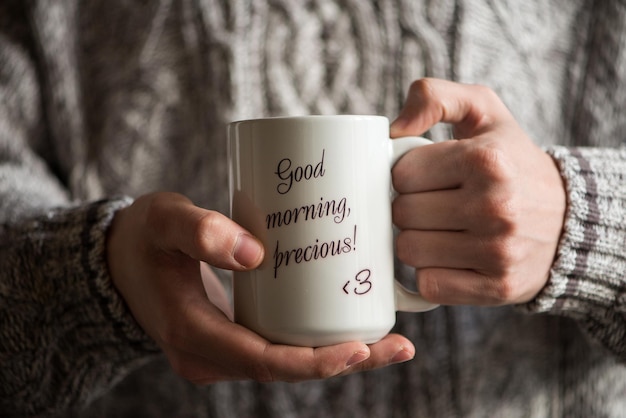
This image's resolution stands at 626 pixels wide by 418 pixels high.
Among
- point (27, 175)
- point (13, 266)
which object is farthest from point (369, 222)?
point (27, 175)

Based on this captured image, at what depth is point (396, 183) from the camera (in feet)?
2.05

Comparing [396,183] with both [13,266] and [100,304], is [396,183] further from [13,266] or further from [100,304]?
[13,266]

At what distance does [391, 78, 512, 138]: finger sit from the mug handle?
26 mm

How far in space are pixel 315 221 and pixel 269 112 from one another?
38 centimetres

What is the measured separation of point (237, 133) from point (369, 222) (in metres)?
0.15

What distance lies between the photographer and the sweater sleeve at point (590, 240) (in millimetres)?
652

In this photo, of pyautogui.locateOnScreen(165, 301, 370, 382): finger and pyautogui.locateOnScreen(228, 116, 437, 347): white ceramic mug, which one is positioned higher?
pyautogui.locateOnScreen(228, 116, 437, 347): white ceramic mug

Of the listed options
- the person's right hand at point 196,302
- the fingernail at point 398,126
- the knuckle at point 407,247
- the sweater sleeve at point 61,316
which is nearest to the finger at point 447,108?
the fingernail at point 398,126

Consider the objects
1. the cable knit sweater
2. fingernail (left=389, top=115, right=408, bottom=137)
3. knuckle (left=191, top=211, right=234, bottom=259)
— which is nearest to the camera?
Result: knuckle (left=191, top=211, right=234, bottom=259)

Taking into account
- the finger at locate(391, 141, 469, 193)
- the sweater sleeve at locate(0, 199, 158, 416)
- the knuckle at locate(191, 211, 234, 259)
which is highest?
the finger at locate(391, 141, 469, 193)

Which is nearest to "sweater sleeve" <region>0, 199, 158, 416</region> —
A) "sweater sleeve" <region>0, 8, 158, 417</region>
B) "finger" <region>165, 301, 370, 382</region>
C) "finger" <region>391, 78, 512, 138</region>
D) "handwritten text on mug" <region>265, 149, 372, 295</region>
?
"sweater sleeve" <region>0, 8, 158, 417</region>

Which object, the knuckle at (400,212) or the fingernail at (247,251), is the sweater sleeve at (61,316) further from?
the knuckle at (400,212)

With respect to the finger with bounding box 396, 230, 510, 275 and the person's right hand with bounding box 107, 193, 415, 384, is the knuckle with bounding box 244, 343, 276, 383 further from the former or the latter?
the finger with bounding box 396, 230, 510, 275

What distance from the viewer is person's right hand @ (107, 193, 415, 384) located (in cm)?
57
